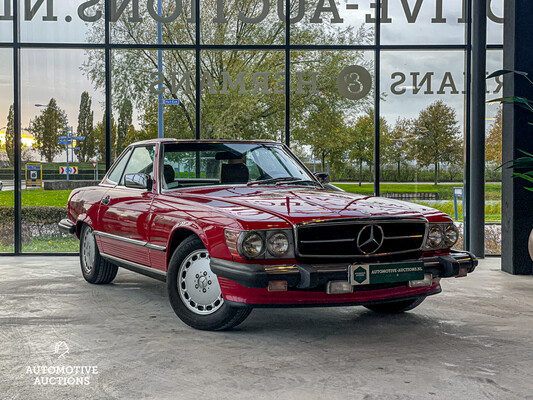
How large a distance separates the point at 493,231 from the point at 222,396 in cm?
825

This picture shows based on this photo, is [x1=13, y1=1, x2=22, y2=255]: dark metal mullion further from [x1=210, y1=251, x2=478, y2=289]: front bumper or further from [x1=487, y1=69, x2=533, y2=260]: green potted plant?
[x1=487, y1=69, x2=533, y2=260]: green potted plant

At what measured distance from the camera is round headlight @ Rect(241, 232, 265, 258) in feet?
Result: 15.5

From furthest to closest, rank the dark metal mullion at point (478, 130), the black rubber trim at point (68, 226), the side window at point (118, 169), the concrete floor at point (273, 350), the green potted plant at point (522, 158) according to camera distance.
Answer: the dark metal mullion at point (478, 130) < the green potted plant at point (522, 158) < the black rubber trim at point (68, 226) < the side window at point (118, 169) < the concrete floor at point (273, 350)

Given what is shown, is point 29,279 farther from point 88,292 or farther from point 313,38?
point 313,38

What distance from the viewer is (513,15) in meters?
8.70

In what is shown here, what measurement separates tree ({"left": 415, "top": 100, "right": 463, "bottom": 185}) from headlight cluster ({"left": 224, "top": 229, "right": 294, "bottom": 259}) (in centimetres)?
663

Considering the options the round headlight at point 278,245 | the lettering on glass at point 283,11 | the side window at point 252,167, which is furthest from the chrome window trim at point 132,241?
the lettering on glass at point 283,11

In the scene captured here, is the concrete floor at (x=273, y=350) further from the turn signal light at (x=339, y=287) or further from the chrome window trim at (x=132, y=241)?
the chrome window trim at (x=132, y=241)

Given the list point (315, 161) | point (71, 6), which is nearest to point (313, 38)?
point (315, 161)

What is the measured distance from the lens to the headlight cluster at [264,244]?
473cm

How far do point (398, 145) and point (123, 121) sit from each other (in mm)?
4602

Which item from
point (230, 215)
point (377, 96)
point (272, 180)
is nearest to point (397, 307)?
point (272, 180)

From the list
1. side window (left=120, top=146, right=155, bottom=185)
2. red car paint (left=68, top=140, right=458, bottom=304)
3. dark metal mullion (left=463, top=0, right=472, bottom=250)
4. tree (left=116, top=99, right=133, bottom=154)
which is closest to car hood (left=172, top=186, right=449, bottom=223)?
red car paint (left=68, top=140, right=458, bottom=304)

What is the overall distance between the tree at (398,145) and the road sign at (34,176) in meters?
5.69
